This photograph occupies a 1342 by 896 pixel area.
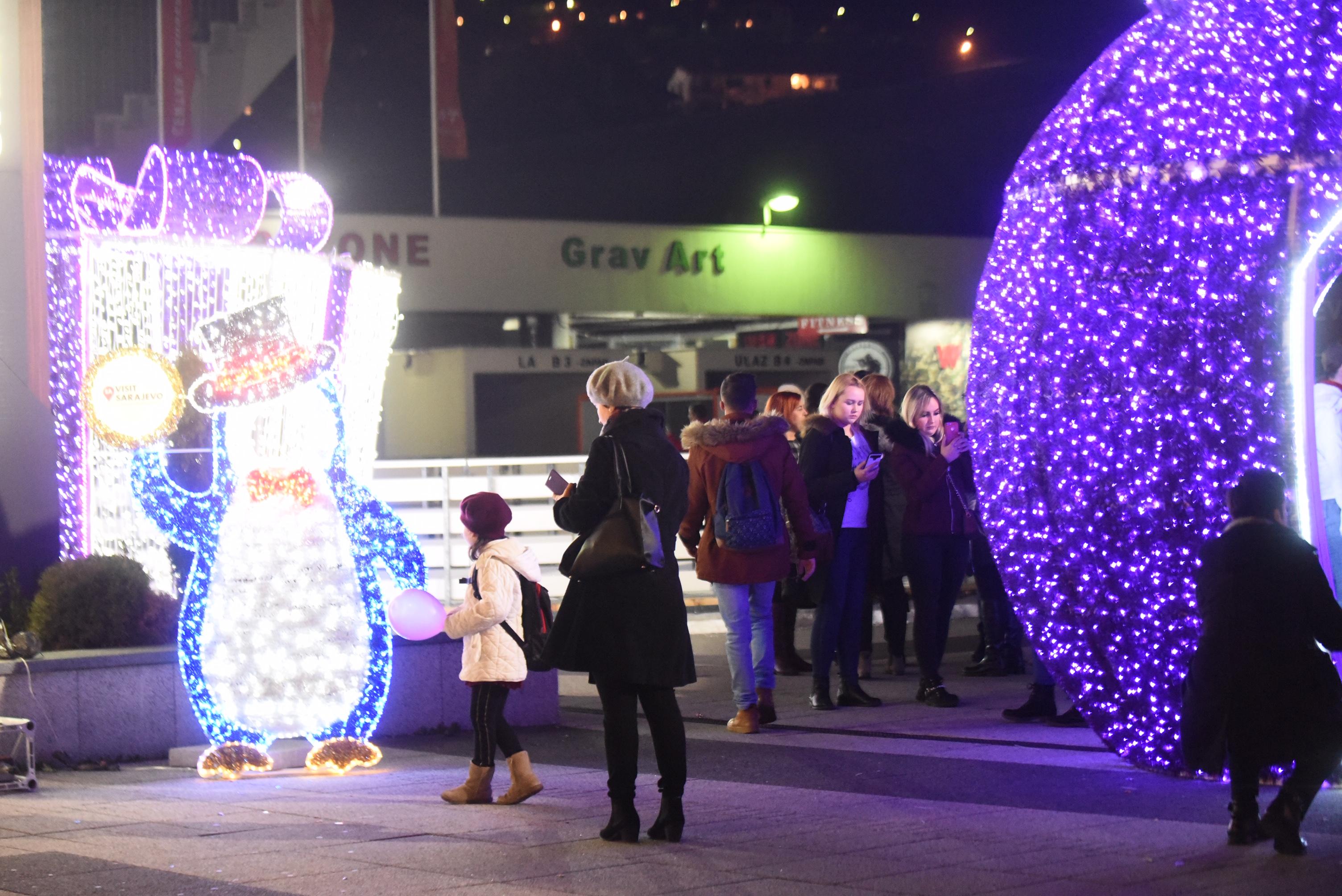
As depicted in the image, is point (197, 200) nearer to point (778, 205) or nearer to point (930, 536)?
point (930, 536)

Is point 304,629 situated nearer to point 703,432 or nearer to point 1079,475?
point 703,432

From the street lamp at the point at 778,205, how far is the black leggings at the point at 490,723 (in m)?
20.8

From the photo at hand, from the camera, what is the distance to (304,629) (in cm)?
780

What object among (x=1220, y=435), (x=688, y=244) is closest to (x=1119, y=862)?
(x=1220, y=435)

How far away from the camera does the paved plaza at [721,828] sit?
5477 millimetres

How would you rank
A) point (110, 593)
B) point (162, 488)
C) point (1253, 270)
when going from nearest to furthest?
point (1253, 270), point (162, 488), point (110, 593)

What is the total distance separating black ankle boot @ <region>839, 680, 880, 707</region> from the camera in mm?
10000

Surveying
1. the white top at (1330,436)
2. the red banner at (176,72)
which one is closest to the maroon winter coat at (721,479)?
the white top at (1330,436)

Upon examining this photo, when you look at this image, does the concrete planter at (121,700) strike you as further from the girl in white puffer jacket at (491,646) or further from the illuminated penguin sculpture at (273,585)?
the girl in white puffer jacket at (491,646)

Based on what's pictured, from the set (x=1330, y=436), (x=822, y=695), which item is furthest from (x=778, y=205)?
(x=1330, y=436)

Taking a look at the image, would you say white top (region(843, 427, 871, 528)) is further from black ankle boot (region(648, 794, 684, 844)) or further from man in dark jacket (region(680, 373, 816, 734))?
black ankle boot (region(648, 794, 684, 844))

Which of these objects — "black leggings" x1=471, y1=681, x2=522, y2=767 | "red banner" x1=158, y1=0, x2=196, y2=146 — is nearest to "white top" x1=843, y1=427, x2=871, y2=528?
"black leggings" x1=471, y1=681, x2=522, y2=767

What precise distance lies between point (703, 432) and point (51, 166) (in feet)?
16.5

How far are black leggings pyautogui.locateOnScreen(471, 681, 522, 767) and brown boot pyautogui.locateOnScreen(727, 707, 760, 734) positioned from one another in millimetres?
2162
